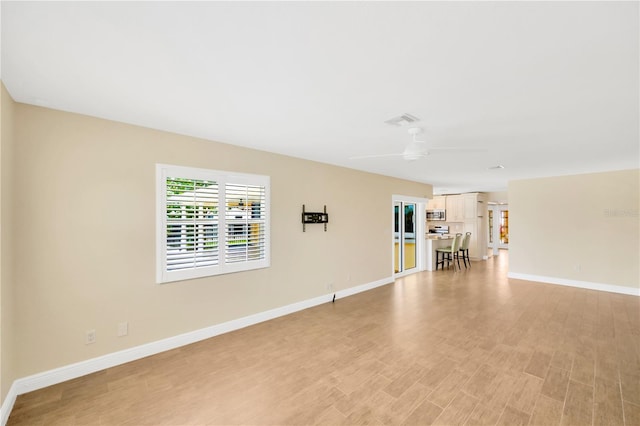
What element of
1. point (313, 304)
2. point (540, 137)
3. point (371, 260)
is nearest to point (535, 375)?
point (540, 137)

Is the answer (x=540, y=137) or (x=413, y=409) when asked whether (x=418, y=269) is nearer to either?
(x=540, y=137)

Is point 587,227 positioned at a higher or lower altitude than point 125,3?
lower

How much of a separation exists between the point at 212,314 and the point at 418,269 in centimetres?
592

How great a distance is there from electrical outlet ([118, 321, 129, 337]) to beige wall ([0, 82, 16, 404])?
2.38ft

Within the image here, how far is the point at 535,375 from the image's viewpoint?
2604mm

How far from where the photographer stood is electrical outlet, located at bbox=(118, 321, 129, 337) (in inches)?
111

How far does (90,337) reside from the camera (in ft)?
8.73

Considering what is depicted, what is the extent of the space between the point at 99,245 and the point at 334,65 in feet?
9.10

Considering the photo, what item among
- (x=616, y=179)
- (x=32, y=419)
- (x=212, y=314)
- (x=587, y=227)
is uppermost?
(x=616, y=179)

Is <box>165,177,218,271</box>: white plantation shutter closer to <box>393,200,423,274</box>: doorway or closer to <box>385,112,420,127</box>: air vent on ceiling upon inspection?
<box>385,112,420,127</box>: air vent on ceiling

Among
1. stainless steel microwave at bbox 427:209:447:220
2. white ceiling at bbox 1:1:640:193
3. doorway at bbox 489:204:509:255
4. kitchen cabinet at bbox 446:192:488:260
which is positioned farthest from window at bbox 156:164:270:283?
doorway at bbox 489:204:509:255

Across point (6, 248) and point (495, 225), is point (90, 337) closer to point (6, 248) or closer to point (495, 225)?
point (6, 248)

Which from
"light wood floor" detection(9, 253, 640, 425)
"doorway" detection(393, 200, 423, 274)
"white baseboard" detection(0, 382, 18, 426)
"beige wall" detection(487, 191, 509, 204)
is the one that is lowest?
"light wood floor" detection(9, 253, 640, 425)

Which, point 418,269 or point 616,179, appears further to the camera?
point 418,269
